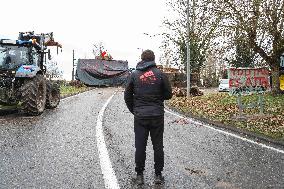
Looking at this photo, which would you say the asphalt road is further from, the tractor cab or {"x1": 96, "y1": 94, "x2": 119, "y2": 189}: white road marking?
the tractor cab

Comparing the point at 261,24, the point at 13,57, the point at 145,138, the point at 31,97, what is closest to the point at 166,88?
the point at 145,138

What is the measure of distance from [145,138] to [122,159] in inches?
55.7

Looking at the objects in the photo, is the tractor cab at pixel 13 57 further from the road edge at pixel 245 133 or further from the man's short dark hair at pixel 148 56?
the man's short dark hair at pixel 148 56

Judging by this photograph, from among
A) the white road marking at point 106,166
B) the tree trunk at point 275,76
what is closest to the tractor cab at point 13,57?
the white road marking at point 106,166

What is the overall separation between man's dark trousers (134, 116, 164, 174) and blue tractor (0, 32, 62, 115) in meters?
8.68

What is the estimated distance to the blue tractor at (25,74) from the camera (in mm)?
13719

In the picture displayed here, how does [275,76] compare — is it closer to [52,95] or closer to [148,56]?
[52,95]

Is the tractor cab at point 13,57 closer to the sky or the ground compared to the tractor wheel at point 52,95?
closer to the sky

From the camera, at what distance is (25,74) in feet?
45.6

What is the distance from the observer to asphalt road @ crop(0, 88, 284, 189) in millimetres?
5680

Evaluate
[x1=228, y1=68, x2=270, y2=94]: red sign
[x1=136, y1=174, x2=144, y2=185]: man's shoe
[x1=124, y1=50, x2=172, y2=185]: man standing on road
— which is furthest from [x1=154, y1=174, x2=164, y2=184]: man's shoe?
[x1=228, y1=68, x2=270, y2=94]: red sign

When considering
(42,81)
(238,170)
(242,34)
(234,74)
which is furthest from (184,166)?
(242,34)

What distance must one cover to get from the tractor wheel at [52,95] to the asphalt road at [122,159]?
5.21 meters

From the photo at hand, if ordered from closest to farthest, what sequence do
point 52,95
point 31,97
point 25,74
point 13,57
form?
point 31,97 → point 25,74 → point 13,57 → point 52,95
